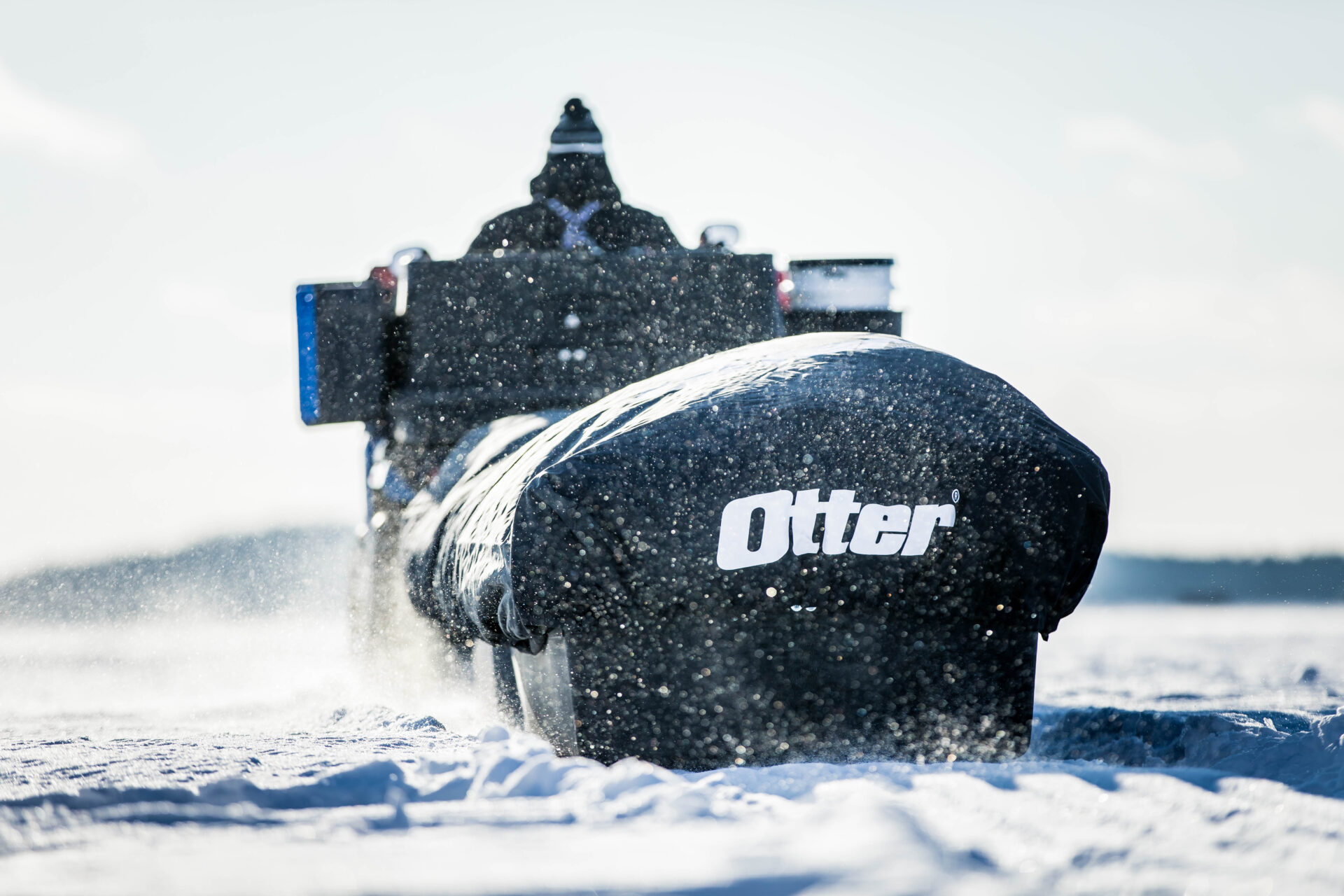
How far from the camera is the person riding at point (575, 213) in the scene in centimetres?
659

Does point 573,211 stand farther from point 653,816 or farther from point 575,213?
point 653,816

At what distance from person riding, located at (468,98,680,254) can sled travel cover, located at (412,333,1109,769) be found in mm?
3663

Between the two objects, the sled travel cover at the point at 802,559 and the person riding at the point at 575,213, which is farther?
the person riding at the point at 575,213

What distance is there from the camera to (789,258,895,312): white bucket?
19.8 feet

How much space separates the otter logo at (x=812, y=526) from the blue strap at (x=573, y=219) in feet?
12.9

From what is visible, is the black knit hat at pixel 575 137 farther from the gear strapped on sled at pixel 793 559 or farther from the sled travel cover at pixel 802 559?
the sled travel cover at pixel 802 559

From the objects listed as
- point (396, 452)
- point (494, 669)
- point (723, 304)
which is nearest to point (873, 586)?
point (494, 669)

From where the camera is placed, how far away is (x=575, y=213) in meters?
6.63

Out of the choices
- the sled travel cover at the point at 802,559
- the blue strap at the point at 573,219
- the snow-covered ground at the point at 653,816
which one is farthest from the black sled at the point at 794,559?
the blue strap at the point at 573,219

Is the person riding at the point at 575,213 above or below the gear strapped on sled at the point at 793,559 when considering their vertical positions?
above

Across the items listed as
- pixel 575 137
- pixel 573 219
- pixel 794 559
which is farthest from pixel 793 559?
pixel 575 137

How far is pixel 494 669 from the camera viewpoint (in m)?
3.97

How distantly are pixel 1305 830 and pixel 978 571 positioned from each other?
1.07 m

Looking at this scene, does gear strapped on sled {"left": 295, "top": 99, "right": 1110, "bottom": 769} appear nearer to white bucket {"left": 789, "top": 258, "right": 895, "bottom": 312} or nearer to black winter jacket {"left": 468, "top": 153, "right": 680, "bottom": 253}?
white bucket {"left": 789, "top": 258, "right": 895, "bottom": 312}
